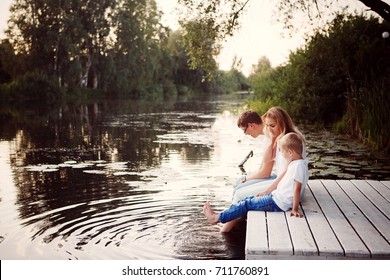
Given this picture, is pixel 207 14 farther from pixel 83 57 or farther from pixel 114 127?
pixel 83 57

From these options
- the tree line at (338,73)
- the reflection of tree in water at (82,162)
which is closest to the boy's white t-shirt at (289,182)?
the reflection of tree in water at (82,162)

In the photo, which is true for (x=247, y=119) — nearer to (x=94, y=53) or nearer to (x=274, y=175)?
(x=274, y=175)

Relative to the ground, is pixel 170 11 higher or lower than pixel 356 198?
higher

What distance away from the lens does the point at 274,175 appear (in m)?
4.69

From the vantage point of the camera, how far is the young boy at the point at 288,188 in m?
3.85

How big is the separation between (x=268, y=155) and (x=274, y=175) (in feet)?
0.97

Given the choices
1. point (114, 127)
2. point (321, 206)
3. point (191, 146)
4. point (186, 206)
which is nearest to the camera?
point (321, 206)

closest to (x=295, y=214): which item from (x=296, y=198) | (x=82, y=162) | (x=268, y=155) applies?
(x=296, y=198)

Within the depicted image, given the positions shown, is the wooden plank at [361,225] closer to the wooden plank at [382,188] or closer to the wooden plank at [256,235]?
the wooden plank at [382,188]

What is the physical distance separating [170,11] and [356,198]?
544cm
